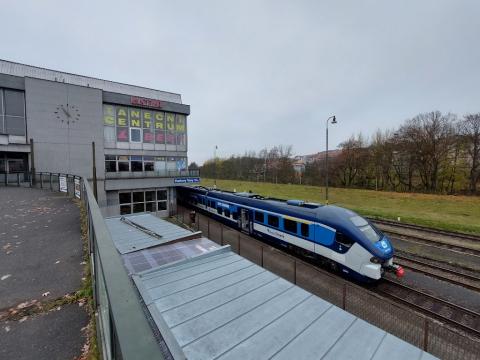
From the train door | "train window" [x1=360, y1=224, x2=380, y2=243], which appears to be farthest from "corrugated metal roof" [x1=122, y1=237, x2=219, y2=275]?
the train door

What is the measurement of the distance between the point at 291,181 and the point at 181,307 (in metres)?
61.5

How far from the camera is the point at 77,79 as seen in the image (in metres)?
29.4

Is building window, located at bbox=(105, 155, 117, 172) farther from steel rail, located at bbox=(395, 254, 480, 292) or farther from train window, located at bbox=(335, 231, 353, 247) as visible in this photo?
steel rail, located at bbox=(395, 254, 480, 292)

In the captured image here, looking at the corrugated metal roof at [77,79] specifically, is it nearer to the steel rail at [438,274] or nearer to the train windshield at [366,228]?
the train windshield at [366,228]

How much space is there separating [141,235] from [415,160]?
1889 inches

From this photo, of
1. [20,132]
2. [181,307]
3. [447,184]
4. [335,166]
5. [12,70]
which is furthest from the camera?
[335,166]

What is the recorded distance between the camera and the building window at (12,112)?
21.9 meters

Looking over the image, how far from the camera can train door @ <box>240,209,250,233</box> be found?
1761 centimetres

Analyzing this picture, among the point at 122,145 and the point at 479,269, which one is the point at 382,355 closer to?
the point at 479,269

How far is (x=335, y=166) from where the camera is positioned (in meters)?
52.9

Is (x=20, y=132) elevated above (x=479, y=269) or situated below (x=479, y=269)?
above

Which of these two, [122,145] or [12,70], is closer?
[12,70]

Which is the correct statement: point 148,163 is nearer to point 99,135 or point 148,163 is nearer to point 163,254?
point 99,135

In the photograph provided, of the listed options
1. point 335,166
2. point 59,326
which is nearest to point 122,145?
point 59,326
